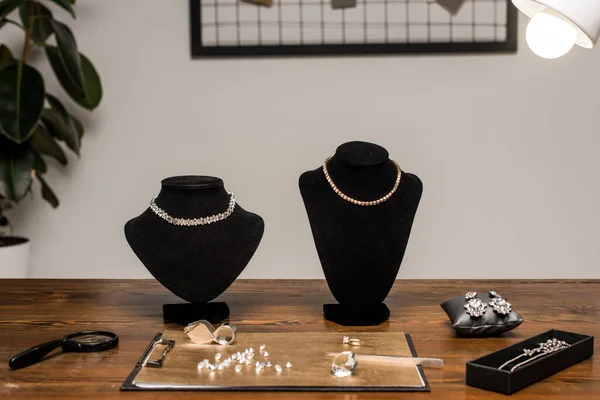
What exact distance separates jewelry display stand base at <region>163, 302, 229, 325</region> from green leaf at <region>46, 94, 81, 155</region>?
4.03 feet

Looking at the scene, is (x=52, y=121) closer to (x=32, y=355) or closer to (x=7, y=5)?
(x=7, y=5)

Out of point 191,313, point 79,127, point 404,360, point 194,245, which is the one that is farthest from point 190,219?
point 79,127

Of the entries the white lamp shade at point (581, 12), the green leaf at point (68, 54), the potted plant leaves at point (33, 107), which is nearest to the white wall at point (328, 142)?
the potted plant leaves at point (33, 107)

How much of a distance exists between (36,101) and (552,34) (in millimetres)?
1569

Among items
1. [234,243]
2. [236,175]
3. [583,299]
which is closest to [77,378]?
[234,243]

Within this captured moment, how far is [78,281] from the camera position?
1870 mm

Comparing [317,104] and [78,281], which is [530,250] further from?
[78,281]

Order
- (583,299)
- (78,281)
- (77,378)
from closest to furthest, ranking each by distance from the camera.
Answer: (77,378), (583,299), (78,281)

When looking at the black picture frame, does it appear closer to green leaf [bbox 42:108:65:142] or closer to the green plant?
the green plant

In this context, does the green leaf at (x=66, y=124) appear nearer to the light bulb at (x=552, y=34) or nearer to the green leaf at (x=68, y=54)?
the green leaf at (x=68, y=54)

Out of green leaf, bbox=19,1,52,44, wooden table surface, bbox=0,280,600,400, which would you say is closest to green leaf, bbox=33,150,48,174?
green leaf, bbox=19,1,52,44

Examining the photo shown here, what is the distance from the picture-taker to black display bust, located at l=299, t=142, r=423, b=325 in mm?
1508

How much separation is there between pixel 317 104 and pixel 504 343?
154cm

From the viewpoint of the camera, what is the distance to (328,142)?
9.21 ft
